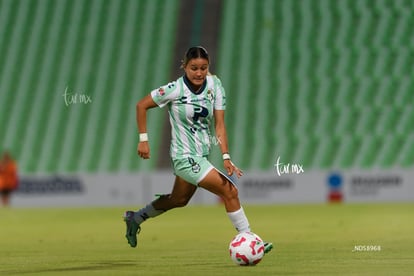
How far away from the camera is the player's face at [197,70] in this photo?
9922mm

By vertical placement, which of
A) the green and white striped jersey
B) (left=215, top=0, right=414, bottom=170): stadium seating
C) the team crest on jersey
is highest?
(left=215, top=0, right=414, bottom=170): stadium seating

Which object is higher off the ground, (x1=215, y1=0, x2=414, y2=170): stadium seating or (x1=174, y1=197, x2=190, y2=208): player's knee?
(x1=215, y1=0, x2=414, y2=170): stadium seating

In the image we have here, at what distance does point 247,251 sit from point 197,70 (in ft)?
5.83

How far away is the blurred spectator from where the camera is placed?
83.6ft

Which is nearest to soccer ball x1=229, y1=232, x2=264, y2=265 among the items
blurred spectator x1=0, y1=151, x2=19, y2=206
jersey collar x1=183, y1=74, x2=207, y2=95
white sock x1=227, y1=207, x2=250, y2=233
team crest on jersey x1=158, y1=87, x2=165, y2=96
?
white sock x1=227, y1=207, x2=250, y2=233

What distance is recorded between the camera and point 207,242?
43.8 feet

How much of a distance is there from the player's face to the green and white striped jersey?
14 cm

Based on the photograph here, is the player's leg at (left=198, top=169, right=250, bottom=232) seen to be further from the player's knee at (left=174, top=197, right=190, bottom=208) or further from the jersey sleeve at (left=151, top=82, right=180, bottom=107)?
the jersey sleeve at (left=151, top=82, right=180, bottom=107)

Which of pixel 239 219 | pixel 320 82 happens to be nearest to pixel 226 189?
pixel 239 219

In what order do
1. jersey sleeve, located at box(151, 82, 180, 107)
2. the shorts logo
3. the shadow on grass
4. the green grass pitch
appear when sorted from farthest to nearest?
1. jersey sleeve, located at box(151, 82, 180, 107)
2. the shorts logo
3. the green grass pitch
4. the shadow on grass

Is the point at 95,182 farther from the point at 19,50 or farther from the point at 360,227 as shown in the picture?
the point at 360,227

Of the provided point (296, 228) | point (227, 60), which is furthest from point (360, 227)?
point (227, 60)

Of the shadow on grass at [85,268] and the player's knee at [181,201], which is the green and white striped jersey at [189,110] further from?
the shadow on grass at [85,268]

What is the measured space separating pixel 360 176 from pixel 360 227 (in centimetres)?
887
